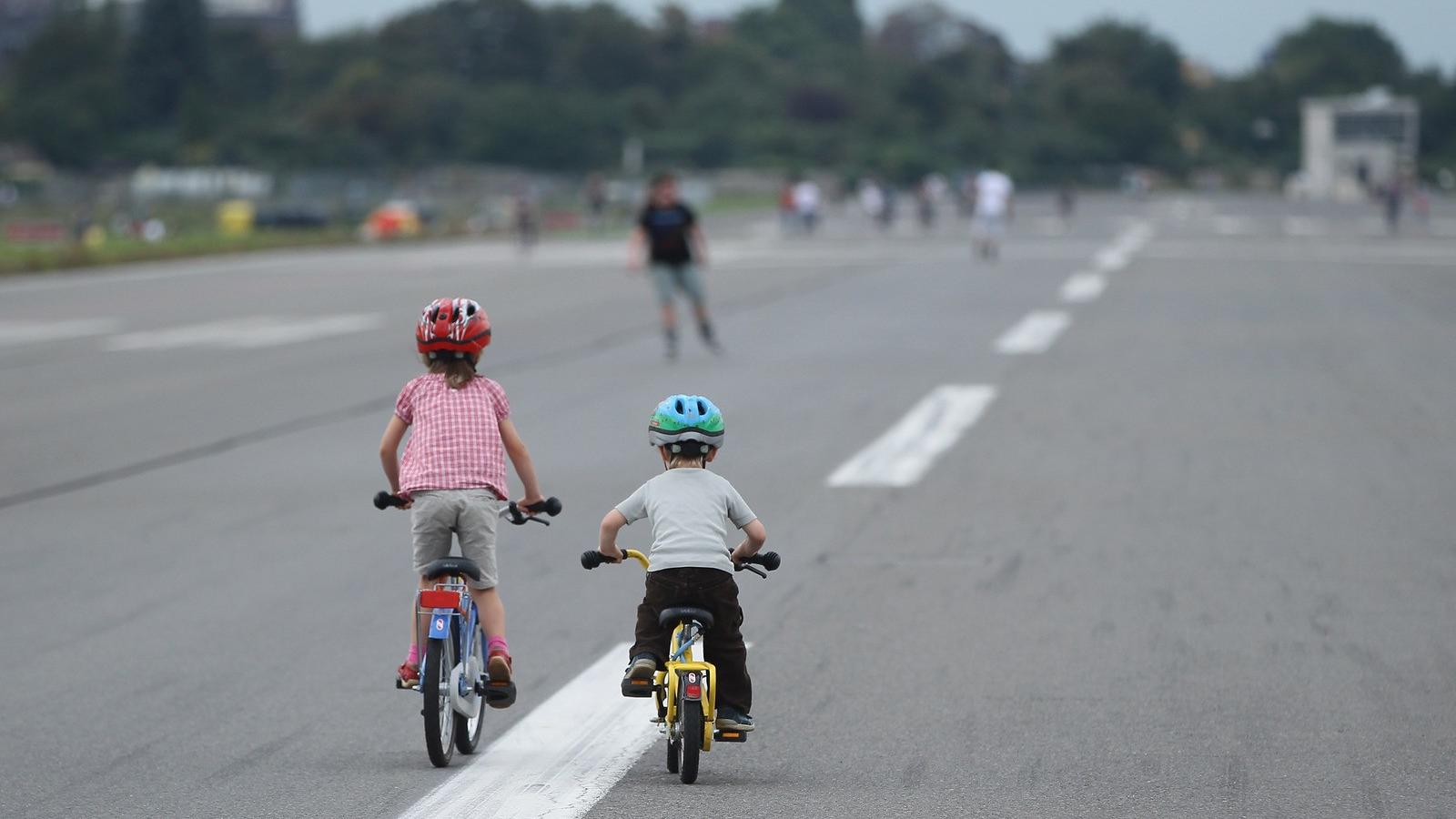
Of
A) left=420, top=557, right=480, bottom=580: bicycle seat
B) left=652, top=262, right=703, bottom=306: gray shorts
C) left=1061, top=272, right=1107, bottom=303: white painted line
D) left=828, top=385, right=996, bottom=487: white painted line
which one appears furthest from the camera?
left=1061, top=272, right=1107, bottom=303: white painted line

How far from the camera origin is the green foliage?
13012cm

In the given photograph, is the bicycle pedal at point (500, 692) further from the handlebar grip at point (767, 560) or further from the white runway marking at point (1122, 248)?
the white runway marking at point (1122, 248)

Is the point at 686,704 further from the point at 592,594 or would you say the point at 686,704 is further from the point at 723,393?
the point at 723,393

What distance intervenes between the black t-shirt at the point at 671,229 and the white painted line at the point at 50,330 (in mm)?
8369

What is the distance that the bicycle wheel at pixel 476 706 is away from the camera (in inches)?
238

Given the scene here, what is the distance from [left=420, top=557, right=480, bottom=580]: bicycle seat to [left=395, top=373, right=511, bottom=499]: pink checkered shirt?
0.22m

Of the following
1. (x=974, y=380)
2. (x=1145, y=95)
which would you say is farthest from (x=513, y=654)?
(x=1145, y=95)

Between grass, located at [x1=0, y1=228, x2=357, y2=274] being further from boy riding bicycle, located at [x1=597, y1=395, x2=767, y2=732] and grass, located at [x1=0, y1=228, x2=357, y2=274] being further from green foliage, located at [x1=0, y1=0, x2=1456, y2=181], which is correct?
green foliage, located at [x1=0, y1=0, x2=1456, y2=181]

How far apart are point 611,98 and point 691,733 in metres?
A: 148

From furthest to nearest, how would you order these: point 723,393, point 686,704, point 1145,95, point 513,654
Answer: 1. point 1145,95
2. point 723,393
3. point 513,654
4. point 686,704

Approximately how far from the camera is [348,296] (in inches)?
1291

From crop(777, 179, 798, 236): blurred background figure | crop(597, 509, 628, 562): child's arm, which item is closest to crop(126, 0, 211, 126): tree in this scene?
crop(777, 179, 798, 236): blurred background figure

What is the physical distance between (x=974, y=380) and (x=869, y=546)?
8394 millimetres

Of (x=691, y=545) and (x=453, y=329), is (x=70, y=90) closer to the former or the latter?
(x=453, y=329)
